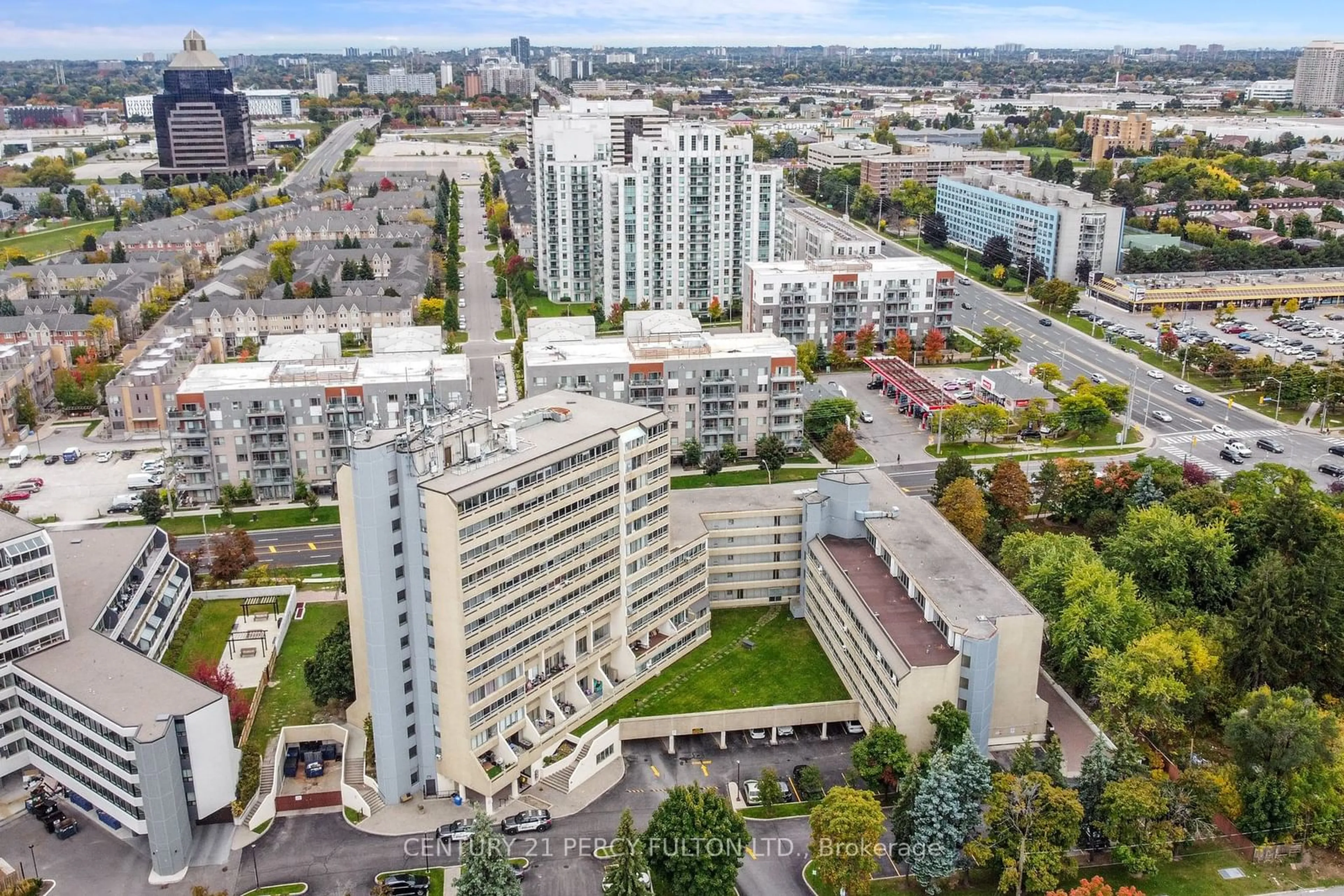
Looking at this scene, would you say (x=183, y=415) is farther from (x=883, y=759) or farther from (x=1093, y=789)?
(x=1093, y=789)

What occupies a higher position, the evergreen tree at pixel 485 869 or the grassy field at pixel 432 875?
the evergreen tree at pixel 485 869

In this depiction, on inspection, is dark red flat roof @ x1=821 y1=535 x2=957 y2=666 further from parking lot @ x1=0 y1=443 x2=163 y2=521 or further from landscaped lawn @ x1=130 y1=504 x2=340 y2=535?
parking lot @ x1=0 y1=443 x2=163 y2=521

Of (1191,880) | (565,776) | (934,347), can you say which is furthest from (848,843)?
(934,347)

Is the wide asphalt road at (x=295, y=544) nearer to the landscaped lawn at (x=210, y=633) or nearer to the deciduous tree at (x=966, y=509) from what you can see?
the landscaped lawn at (x=210, y=633)

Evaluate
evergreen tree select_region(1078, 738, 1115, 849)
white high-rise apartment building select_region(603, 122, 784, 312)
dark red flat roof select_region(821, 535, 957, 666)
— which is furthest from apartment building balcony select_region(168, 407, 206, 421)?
evergreen tree select_region(1078, 738, 1115, 849)

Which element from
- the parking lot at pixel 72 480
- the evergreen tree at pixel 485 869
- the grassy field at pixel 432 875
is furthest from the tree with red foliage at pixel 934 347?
the evergreen tree at pixel 485 869

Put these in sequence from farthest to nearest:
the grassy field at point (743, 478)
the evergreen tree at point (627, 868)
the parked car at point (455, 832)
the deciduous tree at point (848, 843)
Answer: the grassy field at point (743, 478) → the parked car at point (455, 832) → the deciduous tree at point (848, 843) → the evergreen tree at point (627, 868)

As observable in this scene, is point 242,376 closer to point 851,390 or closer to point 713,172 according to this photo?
point 851,390
